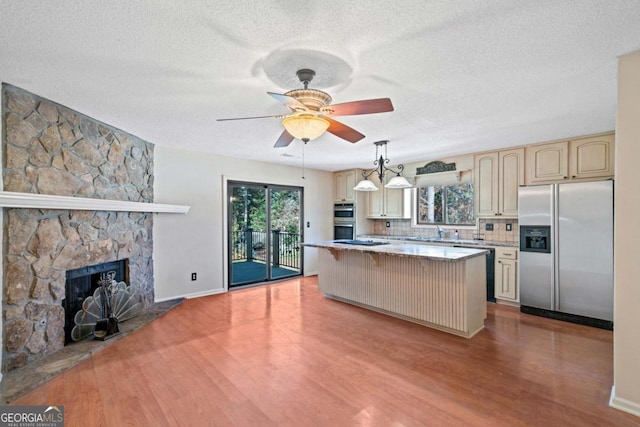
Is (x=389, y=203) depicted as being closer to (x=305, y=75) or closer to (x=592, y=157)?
(x=592, y=157)

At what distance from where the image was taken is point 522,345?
9.84ft

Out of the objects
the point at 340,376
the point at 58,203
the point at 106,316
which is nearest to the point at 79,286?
the point at 106,316

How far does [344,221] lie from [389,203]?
1.09m

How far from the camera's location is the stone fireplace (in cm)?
242

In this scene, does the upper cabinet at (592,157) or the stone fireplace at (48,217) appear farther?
the upper cabinet at (592,157)

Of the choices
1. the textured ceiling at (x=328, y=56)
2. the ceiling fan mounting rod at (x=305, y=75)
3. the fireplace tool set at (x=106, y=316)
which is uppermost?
the textured ceiling at (x=328, y=56)

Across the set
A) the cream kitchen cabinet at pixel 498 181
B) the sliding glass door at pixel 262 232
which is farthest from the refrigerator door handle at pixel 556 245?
the sliding glass door at pixel 262 232

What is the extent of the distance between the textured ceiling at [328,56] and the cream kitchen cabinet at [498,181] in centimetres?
121

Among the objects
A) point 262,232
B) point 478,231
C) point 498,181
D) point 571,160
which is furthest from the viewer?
point 262,232

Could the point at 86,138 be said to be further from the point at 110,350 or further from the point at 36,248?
the point at 110,350

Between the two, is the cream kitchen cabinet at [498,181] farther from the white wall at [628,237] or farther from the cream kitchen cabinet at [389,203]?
the white wall at [628,237]

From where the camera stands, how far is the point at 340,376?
8.01 ft

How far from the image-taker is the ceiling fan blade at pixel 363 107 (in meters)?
1.96

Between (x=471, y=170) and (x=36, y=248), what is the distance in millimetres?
5580
